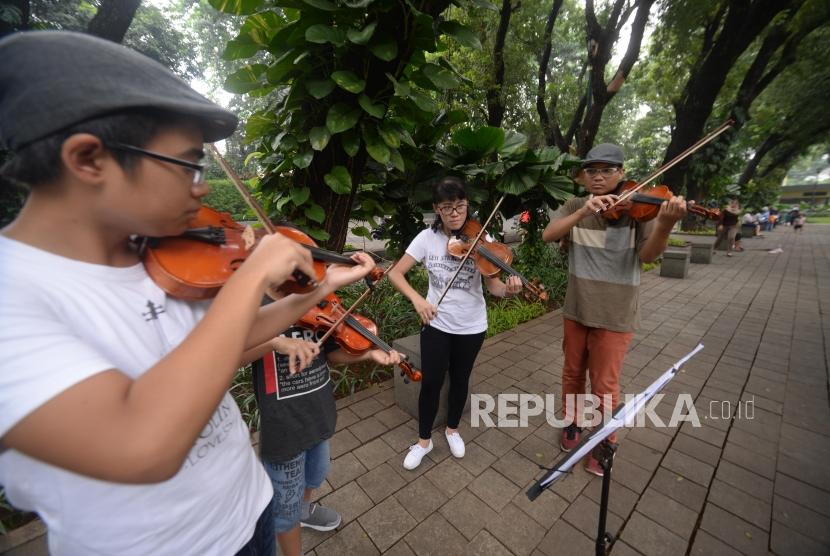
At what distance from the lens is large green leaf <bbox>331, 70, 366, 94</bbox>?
1.96 meters

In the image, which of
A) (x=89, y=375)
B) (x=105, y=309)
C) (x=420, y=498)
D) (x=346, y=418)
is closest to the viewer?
(x=89, y=375)

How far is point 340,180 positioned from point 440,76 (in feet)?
3.22

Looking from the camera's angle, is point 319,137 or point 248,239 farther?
point 319,137

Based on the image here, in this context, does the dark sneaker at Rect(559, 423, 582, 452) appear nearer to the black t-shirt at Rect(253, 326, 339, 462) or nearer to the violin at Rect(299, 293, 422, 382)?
the violin at Rect(299, 293, 422, 382)

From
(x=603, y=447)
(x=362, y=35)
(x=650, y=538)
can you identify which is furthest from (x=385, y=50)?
(x=650, y=538)

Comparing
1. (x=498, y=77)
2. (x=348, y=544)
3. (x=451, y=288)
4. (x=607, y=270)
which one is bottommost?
(x=348, y=544)

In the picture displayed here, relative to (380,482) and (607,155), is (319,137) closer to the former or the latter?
(607,155)

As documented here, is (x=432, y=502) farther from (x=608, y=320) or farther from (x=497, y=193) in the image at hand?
(x=497, y=193)

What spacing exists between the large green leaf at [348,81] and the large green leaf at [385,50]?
176 millimetres

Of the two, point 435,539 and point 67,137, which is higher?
point 67,137

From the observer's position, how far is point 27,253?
0.60m

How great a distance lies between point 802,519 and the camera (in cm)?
212

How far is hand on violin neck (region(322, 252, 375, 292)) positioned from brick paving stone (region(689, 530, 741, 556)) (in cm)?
252

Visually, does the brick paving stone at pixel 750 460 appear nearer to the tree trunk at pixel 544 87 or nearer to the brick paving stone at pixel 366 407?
the brick paving stone at pixel 366 407
